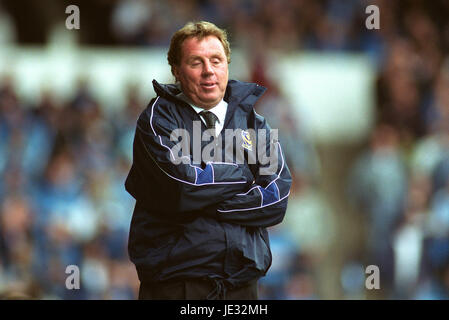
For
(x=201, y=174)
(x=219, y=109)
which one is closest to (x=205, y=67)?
(x=219, y=109)

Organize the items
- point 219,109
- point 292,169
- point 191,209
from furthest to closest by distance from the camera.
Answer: point 292,169
point 219,109
point 191,209

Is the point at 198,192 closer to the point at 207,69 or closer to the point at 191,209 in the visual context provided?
the point at 191,209

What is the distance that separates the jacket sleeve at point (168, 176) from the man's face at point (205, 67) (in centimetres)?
14

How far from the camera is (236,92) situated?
260 centimetres

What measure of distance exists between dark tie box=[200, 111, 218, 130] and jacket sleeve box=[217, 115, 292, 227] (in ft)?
0.60

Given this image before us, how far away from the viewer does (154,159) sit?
2480 millimetres

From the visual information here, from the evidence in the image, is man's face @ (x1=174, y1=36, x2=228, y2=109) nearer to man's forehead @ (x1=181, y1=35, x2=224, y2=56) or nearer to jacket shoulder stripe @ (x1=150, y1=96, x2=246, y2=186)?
man's forehead @ (x1=181, y1=35, x2=224, y2=56)

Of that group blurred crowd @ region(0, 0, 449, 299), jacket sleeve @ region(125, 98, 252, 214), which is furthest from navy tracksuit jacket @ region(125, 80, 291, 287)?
blurred crowd @ region(0, 0, 449, 299)

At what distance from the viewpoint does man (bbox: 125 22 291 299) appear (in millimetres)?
2451

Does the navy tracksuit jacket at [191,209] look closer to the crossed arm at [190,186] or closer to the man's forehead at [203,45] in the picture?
the crossed arm at [190,186]

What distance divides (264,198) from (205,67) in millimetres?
486

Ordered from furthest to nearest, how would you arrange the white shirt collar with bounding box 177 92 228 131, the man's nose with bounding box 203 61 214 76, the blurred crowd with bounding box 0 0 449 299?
1. the blurred crowd with bounding box 0 0 449 299
2. the white shirt collar with bounding box 177 92 228 131
3. the man's nose with bounding box 203 61 214 76

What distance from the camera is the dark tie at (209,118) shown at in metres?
2.51
